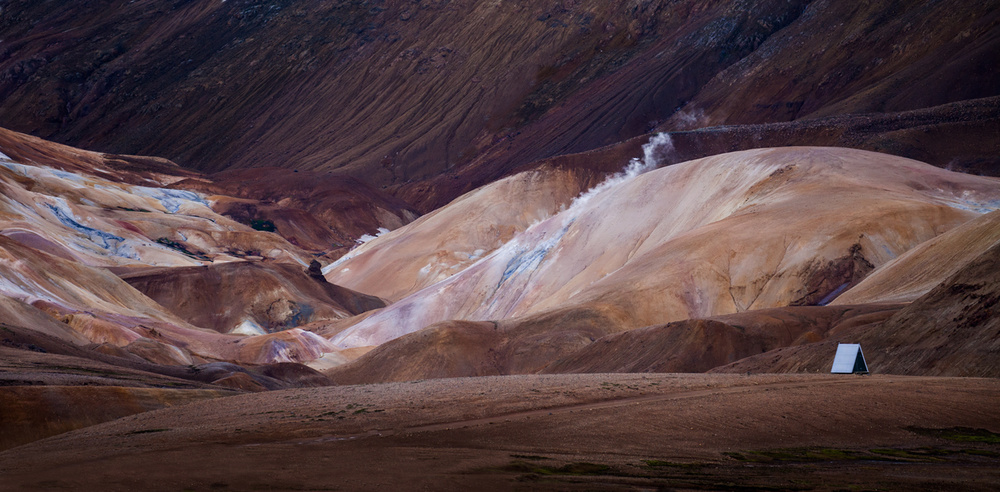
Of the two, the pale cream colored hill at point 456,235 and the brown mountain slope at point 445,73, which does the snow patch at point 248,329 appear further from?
the brown mountain slope at point 445,73

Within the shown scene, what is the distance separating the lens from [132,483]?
12.4m

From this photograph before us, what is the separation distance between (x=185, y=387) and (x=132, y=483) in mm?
17234

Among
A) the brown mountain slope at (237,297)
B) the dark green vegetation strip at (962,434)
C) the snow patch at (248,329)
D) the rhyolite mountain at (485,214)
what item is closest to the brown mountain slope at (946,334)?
the rhyolite mountain at (485,214)

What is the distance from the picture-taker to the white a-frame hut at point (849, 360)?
24.9m

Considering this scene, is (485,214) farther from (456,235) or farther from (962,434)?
(962,434)

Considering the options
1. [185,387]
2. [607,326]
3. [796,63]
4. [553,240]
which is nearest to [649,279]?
[607,326]

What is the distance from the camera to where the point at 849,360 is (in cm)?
2512

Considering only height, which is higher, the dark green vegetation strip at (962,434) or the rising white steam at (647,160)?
the rising white steam at (647,160)

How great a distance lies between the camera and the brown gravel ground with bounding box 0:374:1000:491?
12.7 m

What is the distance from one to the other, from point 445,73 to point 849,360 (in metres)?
125

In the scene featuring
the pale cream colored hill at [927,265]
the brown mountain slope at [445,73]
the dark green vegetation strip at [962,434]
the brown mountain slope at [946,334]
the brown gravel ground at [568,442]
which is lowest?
the pale cream colored hill at [927,265]

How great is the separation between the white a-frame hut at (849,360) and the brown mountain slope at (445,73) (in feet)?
168

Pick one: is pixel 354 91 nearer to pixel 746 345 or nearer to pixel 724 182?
pixel 724 182

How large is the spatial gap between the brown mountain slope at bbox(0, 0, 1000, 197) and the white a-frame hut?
51.1 m
